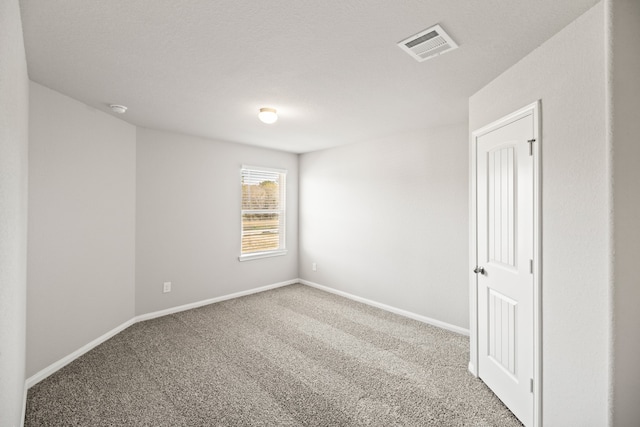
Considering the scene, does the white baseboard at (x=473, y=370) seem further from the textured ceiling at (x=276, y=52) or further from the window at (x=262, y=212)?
the window at (x=262, y=212)

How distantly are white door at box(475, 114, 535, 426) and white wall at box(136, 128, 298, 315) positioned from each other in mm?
3467

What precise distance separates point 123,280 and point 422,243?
3.70 metres

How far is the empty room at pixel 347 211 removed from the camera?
1476 millimetres

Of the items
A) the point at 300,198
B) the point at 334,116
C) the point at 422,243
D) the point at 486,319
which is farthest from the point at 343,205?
the point at 486,319

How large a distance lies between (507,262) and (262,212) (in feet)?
12.5

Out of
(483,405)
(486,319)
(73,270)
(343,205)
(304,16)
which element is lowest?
(483,405)

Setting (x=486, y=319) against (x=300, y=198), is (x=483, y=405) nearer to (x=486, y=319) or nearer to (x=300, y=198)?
(x=486, y=319)

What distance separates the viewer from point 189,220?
4.16 meters

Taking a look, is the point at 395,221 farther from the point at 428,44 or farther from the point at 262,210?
the point at 428,44

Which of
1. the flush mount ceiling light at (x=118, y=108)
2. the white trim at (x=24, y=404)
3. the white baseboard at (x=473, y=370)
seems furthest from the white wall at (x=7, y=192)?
the white baseboard at (x=473, y=370)

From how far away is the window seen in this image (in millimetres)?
4863

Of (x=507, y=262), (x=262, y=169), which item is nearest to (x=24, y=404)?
(x=507, y=262)

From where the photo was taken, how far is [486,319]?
2.44 metres

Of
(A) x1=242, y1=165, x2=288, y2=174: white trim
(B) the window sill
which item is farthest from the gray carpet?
(A) x1=242, y1=165, x2=288, y2=174: white trim
